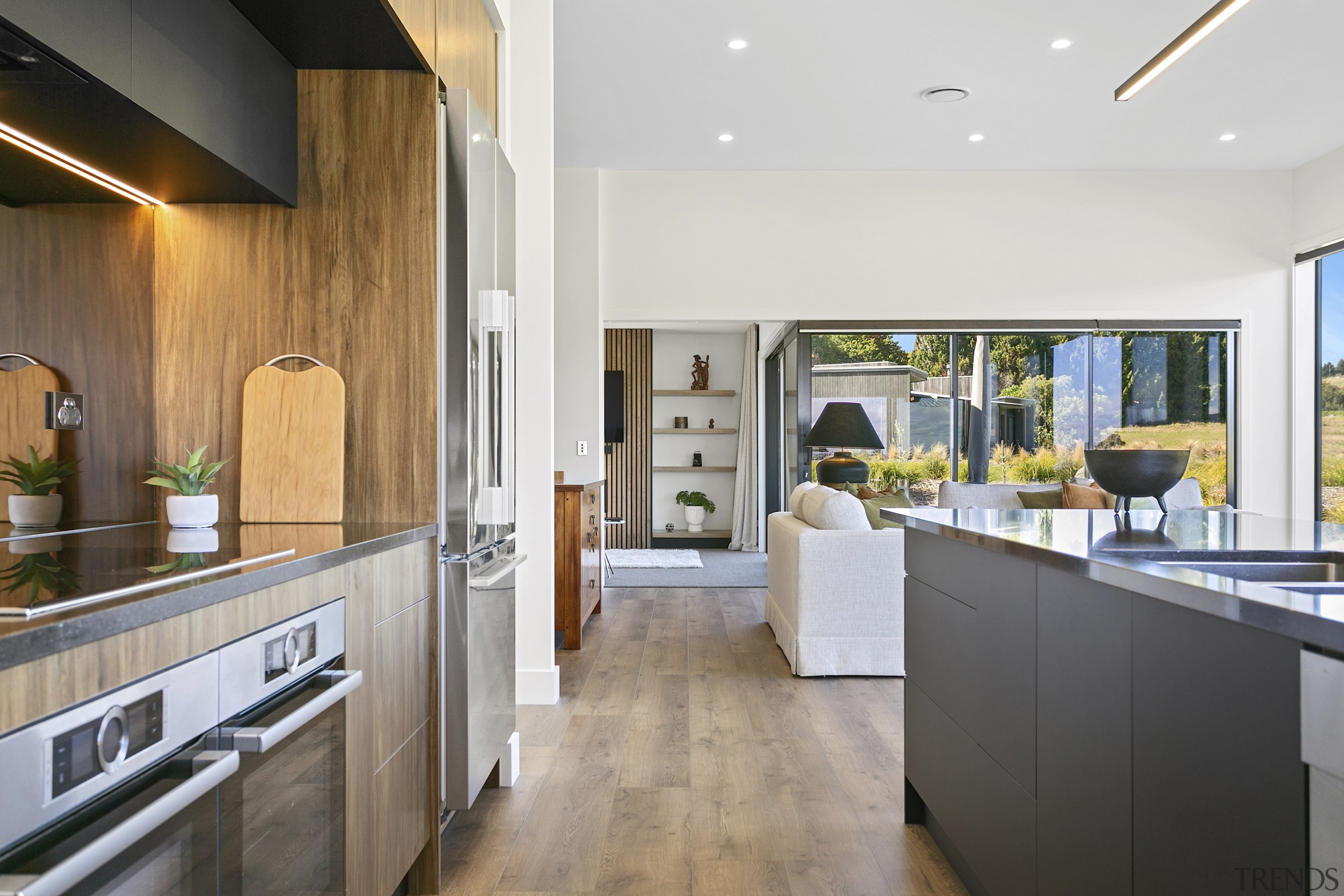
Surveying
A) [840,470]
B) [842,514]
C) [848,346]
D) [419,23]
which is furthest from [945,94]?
[419,23]

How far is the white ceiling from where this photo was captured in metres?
3.96

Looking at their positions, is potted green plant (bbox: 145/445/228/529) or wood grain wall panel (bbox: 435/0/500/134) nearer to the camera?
potted green plant (bbox: 145/445/228/529)

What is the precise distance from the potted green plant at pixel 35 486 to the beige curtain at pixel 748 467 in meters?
7.12

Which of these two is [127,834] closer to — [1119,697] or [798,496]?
[1119,697]

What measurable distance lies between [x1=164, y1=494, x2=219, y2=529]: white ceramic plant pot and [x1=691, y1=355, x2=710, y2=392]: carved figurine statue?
7703 millimetres

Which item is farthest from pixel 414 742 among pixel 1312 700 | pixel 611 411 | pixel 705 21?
pixel 611 411

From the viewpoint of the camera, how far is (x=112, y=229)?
194cm

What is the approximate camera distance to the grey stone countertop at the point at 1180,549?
859 millimetres

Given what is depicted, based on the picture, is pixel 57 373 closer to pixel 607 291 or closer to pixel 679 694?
pixel 679 694

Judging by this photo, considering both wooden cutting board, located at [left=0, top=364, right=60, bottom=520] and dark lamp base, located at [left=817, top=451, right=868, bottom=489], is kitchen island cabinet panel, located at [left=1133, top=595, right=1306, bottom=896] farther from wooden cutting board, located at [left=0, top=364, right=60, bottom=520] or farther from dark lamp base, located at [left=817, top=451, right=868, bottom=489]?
dark lamp base, located at [left=817, top=451, right=868, bottom=489]

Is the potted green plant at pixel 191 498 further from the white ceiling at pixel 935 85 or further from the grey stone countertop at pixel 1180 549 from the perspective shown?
the white ceiling at pixel 935 85

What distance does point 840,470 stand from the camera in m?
5.34

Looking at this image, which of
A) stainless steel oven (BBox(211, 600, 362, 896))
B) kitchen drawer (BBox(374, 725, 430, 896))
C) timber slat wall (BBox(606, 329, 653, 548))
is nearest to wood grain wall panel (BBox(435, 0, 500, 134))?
stainless steel oven (BBox(211, 600, 362, 896))

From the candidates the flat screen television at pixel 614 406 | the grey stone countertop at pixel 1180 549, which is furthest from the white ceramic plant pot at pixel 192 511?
the flat screen television at pixel 614 406
